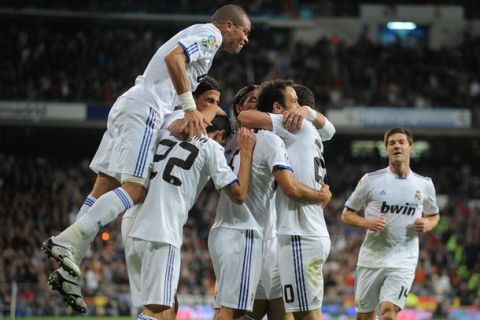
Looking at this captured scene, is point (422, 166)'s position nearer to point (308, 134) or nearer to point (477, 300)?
point (477, 300)

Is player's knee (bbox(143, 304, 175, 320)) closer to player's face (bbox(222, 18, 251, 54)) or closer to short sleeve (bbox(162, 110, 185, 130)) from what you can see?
short sleeve (bbox(162, 110, 185, 130))

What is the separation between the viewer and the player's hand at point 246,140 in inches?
277

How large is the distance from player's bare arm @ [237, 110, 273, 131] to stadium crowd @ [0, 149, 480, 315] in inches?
456

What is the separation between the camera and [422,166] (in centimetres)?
3291

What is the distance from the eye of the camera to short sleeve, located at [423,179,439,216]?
988 cm

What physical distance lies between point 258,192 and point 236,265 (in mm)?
676

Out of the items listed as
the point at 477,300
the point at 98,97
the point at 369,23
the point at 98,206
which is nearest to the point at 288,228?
the point at 98,206

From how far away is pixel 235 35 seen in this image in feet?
24.2

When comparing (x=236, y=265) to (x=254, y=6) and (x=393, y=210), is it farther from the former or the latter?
(x=254, y=6)

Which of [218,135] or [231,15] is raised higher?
[231,15]

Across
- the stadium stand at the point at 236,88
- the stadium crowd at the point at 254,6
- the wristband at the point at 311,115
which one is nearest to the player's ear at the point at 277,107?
the wristband at the point at 311,115

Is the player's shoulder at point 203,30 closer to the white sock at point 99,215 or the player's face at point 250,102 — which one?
the player's face at point 250,102

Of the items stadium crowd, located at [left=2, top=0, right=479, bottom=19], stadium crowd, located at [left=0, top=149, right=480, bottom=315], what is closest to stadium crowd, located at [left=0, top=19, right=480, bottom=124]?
stadium crowd, located at [left=2, top=0, right=479, bottom=19]

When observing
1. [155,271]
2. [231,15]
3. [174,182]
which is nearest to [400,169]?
[231,15]
